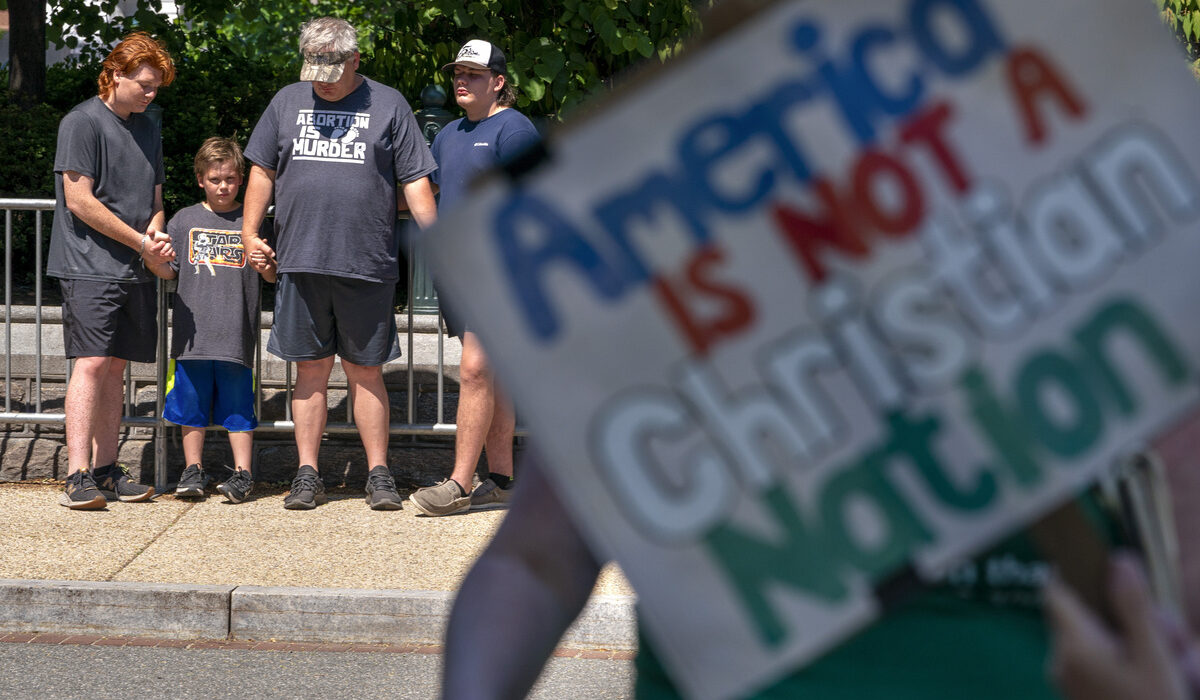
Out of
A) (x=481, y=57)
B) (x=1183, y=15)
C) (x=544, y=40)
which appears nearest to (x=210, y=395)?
(x=481, y=57)

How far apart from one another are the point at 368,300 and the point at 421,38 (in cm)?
398

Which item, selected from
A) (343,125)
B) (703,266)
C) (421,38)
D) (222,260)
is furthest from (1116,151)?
(421,38)

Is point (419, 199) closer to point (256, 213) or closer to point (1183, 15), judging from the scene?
point (256, 213)

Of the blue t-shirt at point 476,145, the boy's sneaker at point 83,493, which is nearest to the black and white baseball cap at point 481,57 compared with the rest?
the blue t-shirt at point 476,145

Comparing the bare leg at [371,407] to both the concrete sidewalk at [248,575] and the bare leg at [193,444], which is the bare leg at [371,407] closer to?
the concrete sidewalk at [248,575]

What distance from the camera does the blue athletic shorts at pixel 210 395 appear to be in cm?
670

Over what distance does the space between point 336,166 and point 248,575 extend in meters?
1.82

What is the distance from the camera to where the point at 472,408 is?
6535 mm

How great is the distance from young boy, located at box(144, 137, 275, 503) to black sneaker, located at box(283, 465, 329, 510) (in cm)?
24

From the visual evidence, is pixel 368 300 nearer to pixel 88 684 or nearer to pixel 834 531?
pixel 88 684

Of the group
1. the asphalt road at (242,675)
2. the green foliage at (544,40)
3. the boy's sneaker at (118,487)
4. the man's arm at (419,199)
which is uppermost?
the green foliage at (544,40)

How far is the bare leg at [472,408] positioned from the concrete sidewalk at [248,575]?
0.28 meters

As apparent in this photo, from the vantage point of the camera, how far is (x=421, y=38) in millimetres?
10016

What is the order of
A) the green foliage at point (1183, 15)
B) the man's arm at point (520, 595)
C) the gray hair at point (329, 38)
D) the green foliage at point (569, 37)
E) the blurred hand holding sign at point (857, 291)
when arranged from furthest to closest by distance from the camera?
1. the green foliage at point (1183, 15)
2. the green foliage at point (569, 37)
3. the gray hair at point (329, 38)
4. the man's arm at point (520, 595)
5. the blurred hand holding sign at point (857, 291)
